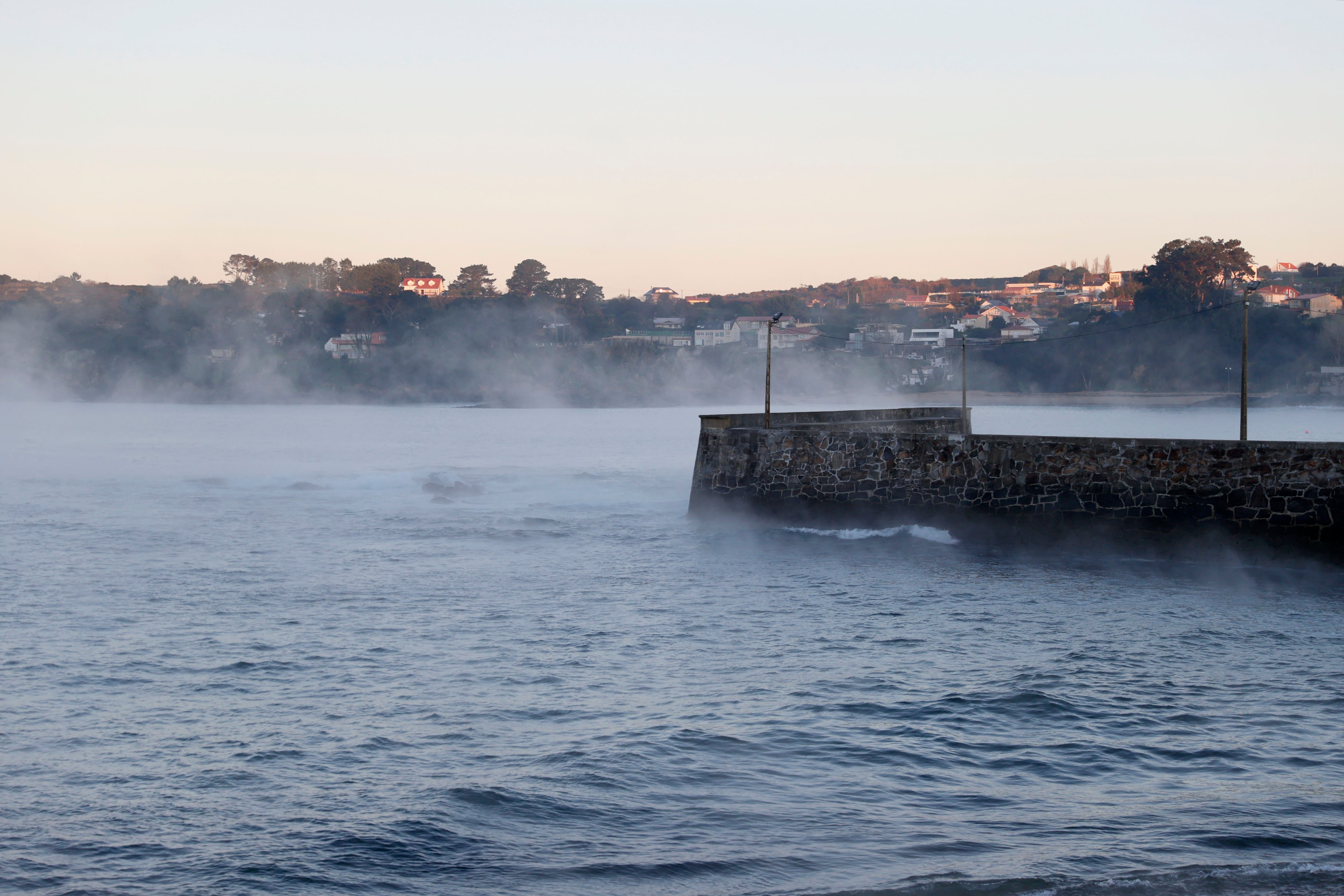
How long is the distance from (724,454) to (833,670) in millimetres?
12398

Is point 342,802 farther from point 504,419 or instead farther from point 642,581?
point 504,419

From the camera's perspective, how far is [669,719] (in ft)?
33.2

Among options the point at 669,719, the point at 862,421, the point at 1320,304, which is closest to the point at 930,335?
the point at 1320,304

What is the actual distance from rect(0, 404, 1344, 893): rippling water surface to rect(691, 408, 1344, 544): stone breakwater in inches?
32.2

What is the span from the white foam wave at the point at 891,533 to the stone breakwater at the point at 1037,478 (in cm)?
34

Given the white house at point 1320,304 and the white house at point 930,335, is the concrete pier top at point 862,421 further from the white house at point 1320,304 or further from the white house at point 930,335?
the white house at point 930,335

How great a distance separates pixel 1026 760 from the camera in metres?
8.90

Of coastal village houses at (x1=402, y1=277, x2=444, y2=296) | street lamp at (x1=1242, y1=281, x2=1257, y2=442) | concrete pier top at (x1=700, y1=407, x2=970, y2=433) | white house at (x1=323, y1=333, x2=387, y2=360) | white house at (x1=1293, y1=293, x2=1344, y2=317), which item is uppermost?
coastal village houses at (x1=402, y1=277, x2=444, y2=296)

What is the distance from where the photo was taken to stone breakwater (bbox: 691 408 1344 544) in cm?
1778

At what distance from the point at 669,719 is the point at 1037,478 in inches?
480

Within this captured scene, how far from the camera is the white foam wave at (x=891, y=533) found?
21094 mm

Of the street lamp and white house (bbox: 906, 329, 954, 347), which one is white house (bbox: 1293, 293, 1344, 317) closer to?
white house (bbox: 906, 329, 954, 347)

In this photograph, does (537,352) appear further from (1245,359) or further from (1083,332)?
(1245,359)

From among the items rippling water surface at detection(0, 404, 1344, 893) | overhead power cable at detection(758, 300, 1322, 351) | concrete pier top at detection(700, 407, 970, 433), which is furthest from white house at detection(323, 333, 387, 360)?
rippling water surface at detection(0, 404, 1344, 893)
